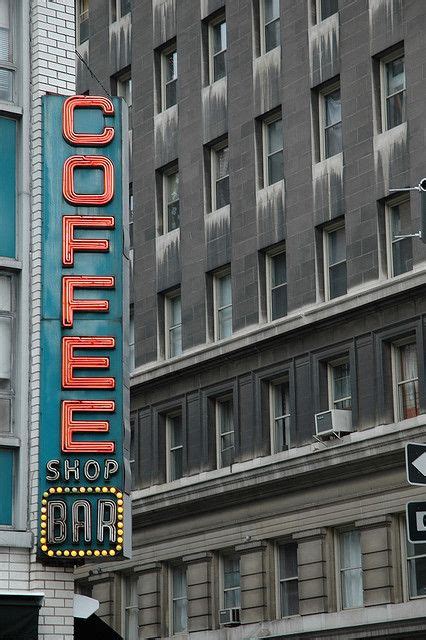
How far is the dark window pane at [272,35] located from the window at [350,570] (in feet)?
50.1

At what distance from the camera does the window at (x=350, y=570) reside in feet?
136

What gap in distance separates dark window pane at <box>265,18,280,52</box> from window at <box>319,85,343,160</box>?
9.70ft

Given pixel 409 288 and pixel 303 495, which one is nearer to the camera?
pixel 409 288

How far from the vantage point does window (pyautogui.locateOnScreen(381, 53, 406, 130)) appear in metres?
42.3

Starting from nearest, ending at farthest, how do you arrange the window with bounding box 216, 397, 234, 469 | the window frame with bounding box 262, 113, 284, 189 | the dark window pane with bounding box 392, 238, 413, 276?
1. the dark window pane with bounding box 392, 238, 413, 276
2. the window frame with bounding box 262, 113, 284, 189
3. the window with bounding box 216, 397, 234, 469

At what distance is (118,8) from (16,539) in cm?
3509

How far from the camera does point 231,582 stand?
4634 centimetres

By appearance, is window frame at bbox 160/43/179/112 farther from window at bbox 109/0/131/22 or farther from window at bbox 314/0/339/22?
window at bbox 314/0/339/22

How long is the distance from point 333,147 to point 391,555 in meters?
12.1

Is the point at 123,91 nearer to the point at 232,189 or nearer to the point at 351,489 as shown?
the point at 232,189

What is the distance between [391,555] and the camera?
40125 millimetres

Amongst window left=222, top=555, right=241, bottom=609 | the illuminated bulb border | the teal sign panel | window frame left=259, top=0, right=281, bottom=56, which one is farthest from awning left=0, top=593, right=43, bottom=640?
window frame left=259, top=0, right=281, bottom=56

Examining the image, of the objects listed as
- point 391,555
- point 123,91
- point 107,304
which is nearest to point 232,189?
point 123,91

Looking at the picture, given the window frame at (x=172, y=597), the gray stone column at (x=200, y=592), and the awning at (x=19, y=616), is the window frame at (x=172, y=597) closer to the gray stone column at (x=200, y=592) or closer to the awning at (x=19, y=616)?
the gray stone column at (x=200, y=592)
